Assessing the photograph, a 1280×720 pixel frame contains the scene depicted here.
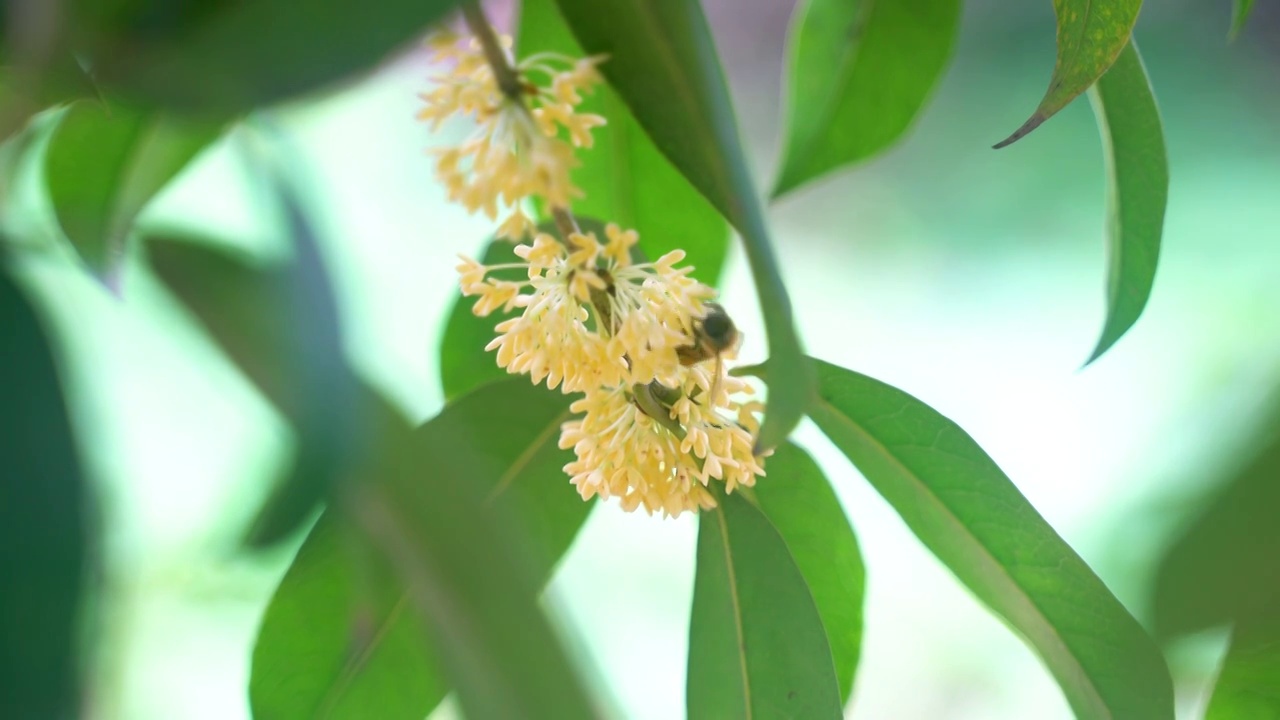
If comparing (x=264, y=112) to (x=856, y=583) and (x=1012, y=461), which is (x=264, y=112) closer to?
(x=856, y=583)

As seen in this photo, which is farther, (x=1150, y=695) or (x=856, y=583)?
(x=856, y=583)

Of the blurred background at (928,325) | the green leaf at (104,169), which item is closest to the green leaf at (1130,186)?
the green leaf at (104,169)

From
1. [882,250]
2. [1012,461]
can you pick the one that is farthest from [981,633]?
[882,250]

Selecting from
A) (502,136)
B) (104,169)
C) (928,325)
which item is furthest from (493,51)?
(928,325)

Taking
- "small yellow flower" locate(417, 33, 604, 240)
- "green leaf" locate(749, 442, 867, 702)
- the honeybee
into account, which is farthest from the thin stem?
"green leaf" locate(749, 442, 867, 702)

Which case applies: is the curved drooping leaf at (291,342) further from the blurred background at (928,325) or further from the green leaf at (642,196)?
the blurred background at (928,325)

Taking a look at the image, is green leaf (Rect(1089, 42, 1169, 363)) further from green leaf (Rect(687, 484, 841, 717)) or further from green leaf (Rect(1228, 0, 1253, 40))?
green leaf (Rect(687, 484, 841, 717))

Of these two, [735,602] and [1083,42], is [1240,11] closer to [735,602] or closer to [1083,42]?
[1083,42]
